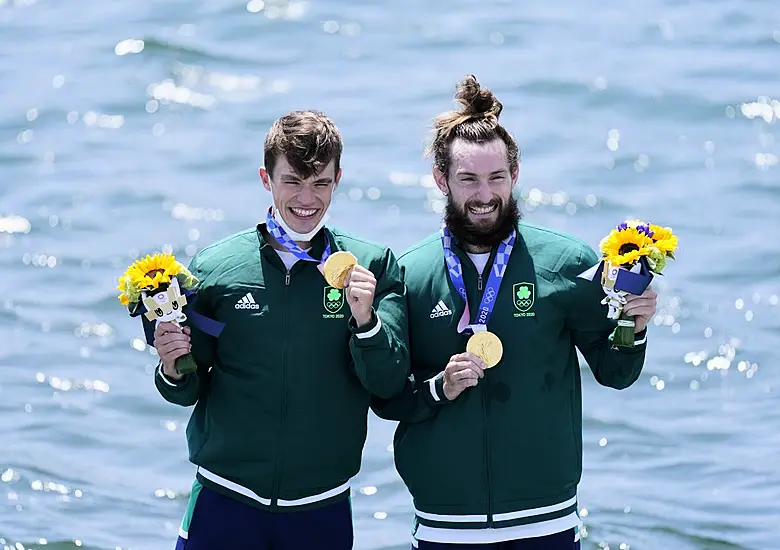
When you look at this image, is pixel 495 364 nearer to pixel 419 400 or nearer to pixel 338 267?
pixel 419 400

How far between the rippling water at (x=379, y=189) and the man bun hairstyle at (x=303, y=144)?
464 cm

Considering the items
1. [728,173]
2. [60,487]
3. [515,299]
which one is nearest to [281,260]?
[515,299]

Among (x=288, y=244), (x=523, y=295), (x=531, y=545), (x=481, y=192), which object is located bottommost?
(x=531, y=545)

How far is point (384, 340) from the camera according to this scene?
5703 mm

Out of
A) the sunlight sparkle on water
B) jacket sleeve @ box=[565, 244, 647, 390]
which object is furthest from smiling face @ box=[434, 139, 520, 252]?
the sunlight sparkle on water

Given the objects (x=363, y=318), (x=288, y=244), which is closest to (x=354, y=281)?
(x=363, y=318)

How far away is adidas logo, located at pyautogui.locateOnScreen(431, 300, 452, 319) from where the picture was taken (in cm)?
602

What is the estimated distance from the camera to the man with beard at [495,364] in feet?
19.5

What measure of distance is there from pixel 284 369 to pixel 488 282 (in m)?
0.90

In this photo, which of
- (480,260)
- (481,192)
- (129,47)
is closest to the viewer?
(481,192)

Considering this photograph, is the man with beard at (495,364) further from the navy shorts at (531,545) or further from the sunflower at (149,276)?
the sunflower at (149,276)

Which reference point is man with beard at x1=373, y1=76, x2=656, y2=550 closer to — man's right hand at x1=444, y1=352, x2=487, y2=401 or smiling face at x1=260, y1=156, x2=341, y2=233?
man's right hand at x1=444, y1=352, x2=487, y2=401

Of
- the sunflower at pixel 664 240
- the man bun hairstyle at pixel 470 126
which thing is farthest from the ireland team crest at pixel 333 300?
the sunflower at pixel 664 240

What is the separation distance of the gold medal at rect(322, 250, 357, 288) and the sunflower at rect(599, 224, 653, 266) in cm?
97
